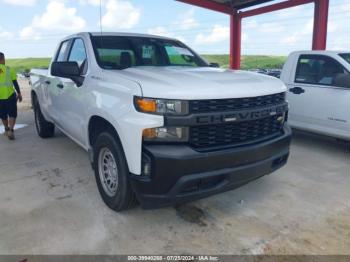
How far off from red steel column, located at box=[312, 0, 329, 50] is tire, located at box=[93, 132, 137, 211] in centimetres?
788

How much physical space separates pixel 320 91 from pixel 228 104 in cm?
318

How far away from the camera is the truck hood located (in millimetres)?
2523

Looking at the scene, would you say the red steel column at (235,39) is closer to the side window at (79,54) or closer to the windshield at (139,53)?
the windshield at (139,53)

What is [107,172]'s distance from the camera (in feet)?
10.7

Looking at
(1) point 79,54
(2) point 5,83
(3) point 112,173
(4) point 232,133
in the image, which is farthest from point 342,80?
(2) point 5,83

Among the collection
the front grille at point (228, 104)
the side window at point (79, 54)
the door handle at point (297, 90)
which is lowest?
the door handle at point (297, 90)

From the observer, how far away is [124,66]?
3545 mm

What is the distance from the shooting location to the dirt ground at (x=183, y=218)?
2643mm

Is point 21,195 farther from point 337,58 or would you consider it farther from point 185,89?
point 337,58

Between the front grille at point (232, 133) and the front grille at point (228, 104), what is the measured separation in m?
0.14

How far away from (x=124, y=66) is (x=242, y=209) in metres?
2.04

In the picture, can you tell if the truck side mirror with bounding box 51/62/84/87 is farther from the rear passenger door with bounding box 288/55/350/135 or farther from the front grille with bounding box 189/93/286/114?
the rear passenger door with bounding box 288/55/350/135

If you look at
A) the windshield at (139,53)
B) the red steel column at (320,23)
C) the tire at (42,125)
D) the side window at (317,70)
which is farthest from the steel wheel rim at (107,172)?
the red steel column at (320,23)

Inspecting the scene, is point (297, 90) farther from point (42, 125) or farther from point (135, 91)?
point (42, 125)
